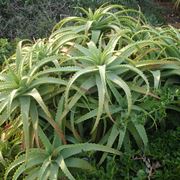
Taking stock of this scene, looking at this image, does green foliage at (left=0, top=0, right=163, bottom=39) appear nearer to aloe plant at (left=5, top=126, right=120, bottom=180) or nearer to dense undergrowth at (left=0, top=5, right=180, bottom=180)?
dense undergrowth at (left=0, top=5, right=180, bottom=180)

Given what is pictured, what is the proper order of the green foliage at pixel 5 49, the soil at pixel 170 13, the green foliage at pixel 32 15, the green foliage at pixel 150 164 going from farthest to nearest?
the soil at pixel 170 13
the green foliage at pixel 32 15
the green foliage at pixel 5 49
the green foliage at pixel 150 164

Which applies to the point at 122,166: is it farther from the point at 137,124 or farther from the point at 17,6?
the point at 17,6

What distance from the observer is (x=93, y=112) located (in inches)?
107

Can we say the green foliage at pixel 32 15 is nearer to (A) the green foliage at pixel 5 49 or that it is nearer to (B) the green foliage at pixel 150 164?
(A) the green foliage at pixel 5 49

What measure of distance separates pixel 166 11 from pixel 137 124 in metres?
4.55

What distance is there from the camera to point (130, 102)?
2.61 metres

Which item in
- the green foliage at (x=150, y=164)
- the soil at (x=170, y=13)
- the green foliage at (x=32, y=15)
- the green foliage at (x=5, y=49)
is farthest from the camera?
the soil at (x=170, y=13)

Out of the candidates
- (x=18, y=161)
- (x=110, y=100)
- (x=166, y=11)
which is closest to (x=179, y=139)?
(x=110, y=100)

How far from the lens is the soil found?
6678 millimetres

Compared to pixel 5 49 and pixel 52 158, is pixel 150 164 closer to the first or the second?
pixel 52 158

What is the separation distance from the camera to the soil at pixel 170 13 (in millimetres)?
6678

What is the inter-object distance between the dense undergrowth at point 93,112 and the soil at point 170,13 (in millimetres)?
3672

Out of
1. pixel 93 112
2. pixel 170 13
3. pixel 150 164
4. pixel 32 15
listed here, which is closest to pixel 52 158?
pixel 93 112

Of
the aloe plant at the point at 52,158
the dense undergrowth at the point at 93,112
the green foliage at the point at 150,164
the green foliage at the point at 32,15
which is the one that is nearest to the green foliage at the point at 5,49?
the green foliage at the point at 32,15
